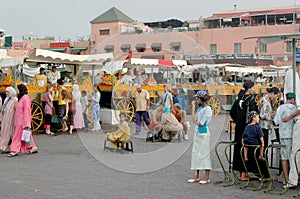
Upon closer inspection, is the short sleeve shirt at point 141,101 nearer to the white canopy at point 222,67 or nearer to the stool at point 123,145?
the stool at point 123,145

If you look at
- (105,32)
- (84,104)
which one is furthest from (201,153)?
(105,32)

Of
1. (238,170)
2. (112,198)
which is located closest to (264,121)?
(238,170)

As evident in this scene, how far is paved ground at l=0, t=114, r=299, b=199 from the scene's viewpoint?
715 centimetres

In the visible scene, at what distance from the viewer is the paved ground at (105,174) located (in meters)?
7.15

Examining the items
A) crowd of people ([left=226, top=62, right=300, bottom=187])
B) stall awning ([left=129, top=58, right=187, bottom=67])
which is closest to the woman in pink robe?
crowd of people ([left=226, top=62, right=300, bottom=187])

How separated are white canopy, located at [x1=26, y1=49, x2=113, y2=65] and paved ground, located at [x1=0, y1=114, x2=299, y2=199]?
3.73m

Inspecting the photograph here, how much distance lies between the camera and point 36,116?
584 inches

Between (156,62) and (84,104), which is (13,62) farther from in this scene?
(156,62)

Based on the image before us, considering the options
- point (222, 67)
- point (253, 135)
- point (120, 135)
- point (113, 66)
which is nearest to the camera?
point (253, 135)

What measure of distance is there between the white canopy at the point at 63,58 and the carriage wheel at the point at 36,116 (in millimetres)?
1571

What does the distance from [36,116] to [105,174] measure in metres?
6.76

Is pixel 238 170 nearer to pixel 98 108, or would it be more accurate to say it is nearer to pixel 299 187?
pixel 299 187

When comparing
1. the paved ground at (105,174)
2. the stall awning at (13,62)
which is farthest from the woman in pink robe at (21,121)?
the stall awning at (13,62)

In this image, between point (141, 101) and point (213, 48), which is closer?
point (141, 101)
